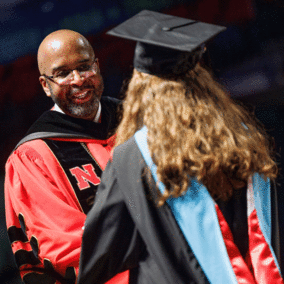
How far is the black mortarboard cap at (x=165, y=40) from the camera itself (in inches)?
52.7

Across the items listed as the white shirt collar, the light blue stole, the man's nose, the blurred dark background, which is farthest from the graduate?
the blurred dark background

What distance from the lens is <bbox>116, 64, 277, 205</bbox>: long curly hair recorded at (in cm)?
125

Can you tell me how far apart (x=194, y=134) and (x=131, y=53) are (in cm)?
266

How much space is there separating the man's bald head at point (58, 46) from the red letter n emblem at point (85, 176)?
2.03 ft

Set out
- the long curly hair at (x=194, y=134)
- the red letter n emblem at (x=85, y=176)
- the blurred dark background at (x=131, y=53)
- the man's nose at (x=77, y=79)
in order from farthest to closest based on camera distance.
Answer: the blurred dark background at (x=131, y=53)
the man's nose at (x=77, y=79)
the red letter n emblem at (x=85, y=176)
the long curly hair at (x=194, y=134)

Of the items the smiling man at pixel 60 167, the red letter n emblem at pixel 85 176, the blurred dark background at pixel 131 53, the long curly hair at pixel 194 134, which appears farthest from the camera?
the blurred dark background at pixel 131 53

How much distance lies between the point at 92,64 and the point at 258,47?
2059 millimetres

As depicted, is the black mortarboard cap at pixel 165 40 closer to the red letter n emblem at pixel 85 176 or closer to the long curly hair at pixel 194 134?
the long curly hair at pixel 194 134

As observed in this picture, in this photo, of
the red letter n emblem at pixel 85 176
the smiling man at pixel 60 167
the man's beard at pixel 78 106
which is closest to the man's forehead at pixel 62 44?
the smiling man at pixel 60 167

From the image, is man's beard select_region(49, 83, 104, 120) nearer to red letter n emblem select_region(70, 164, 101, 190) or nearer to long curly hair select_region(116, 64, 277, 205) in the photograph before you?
red letter n emblem select_region(70, 164, 101, 190)

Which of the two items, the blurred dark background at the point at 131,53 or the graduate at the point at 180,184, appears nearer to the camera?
the graduate at the point at 180,184

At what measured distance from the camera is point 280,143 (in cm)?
367

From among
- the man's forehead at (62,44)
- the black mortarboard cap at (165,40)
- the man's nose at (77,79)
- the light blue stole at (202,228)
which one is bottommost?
the light blue stole at (202,228)

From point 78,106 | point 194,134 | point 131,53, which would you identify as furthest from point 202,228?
point 131,53
